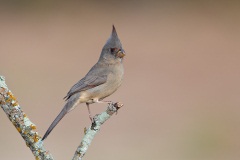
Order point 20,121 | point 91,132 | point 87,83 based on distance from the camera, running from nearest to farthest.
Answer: point 20,121, point 91,132, point 87,83

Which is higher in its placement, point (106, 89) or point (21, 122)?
point (21, 122)

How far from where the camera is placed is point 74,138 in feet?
24.0

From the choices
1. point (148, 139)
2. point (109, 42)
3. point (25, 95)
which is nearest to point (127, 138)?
point (148, 139)

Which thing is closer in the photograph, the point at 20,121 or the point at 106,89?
the point at 20,121

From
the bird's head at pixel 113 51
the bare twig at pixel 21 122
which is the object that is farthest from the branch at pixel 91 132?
the bird's head at pixel 113 51

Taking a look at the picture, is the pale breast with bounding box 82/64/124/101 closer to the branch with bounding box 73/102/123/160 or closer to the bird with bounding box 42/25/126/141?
the bird with bounding box 42/25/126/141

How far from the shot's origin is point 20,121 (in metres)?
2.35

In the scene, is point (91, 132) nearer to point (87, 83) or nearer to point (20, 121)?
point (20, 121)

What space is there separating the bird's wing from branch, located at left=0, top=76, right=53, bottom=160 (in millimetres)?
965

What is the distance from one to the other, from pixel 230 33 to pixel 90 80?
26.4ft

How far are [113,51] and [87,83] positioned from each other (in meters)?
0.35

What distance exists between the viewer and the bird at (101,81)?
335 centimetres

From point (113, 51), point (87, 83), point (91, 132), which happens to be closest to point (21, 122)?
point (91, 132)

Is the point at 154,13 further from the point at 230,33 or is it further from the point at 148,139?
the point at 148,139
